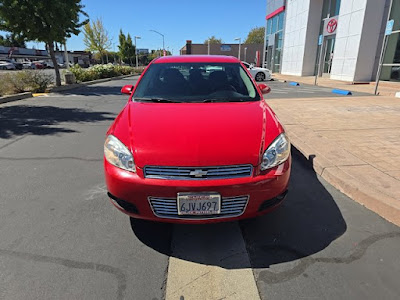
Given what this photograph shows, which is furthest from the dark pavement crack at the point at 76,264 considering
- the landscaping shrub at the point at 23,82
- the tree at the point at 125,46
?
the tree at the point at 125,46

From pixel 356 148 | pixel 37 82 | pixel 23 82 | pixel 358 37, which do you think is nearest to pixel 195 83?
pixel 356 148

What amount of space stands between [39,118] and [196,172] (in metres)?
7.13

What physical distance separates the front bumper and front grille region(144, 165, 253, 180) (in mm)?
40

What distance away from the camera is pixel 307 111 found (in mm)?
7801

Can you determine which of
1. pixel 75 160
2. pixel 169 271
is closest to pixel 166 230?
pixel 169 271

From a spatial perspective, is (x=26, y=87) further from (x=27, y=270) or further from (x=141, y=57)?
(x=141, y=57)

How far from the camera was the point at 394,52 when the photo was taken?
47.4 feet

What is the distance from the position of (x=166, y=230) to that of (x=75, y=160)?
257cm

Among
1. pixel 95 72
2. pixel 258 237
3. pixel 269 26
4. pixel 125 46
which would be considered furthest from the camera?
pixel 125 46

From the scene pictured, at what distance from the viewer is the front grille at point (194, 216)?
2243 millimetres

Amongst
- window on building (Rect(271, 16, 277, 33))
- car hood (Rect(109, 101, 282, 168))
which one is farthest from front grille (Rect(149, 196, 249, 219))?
window on building (Rect(271, 16, 277, 33))

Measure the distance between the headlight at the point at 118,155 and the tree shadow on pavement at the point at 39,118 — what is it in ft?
14.3

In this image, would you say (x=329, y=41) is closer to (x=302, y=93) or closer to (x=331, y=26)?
(x=331, y=26)

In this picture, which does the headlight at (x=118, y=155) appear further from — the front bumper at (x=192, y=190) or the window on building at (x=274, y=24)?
the window on building at (x=274, y=24)
